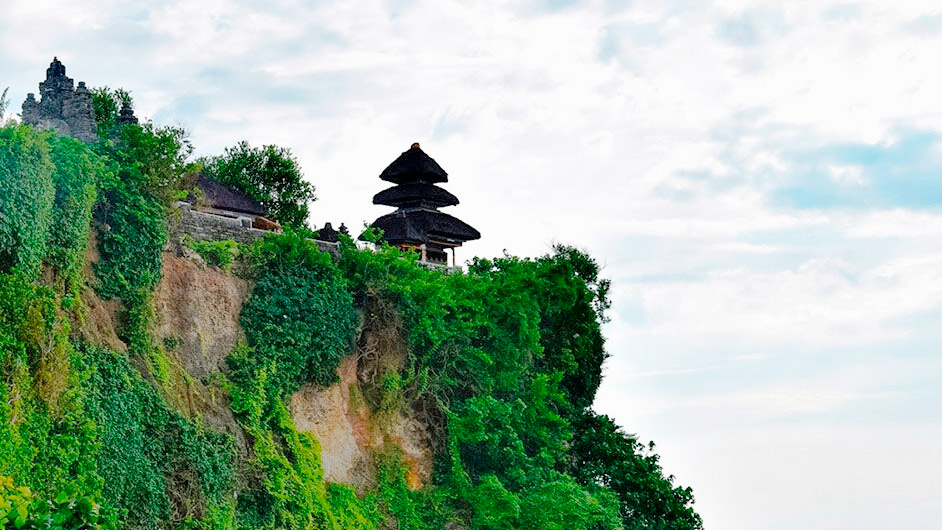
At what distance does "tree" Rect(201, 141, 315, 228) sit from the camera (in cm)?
3656

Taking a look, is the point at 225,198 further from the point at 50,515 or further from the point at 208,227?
the point at 50,515

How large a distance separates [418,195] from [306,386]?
8.86 metres

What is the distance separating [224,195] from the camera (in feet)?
99.6

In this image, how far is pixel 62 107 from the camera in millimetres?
25672

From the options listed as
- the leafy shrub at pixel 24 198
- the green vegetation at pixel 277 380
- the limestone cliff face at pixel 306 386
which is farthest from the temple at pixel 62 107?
the leafy shrub at pixel 24 198

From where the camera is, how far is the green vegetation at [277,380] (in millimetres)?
16922

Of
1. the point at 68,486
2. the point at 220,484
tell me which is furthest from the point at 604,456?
the point at 68,486

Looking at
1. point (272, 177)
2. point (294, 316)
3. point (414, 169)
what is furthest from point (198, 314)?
point (272, 177)

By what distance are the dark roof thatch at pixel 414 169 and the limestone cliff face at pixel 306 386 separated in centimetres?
713

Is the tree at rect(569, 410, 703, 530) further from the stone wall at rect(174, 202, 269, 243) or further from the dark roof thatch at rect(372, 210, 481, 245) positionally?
the stone wall at rect(174, 202, 269, 243)

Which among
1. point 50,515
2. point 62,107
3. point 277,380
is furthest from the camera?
point 62,107

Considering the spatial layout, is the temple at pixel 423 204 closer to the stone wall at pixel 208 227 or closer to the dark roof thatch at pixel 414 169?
the dark roof thatch at pixel 414 169

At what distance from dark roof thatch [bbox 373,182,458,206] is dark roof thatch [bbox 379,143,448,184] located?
178 millimetres

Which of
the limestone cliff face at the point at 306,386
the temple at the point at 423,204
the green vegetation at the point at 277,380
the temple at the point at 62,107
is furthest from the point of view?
the temple at the point at 423,204
